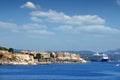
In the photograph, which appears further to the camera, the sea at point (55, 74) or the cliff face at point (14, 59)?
the cliff face at point (14, 59)

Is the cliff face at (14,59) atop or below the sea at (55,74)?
atop

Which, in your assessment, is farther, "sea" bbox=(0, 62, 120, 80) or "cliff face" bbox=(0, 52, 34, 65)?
"cliff face" bbox=(0, 52, 34, 65)

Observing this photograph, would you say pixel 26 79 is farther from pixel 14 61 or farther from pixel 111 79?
pixel 14 61

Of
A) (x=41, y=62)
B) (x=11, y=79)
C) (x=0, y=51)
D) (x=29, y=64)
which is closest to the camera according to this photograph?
(x=11, y=79)

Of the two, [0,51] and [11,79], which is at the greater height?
[0,51]

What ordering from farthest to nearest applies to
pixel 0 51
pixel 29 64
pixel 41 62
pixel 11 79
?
pixel 41 62, pixel 29 64, pixel 0 51, pixel 11 79

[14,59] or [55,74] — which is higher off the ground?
[14,59]

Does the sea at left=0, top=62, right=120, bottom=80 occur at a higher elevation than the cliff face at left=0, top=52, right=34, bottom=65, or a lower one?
lower

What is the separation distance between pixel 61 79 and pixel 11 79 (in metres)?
10.1

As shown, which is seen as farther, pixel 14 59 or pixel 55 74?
pixel 14 59

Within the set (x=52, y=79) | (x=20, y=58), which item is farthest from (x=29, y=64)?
(x=52, y=79)

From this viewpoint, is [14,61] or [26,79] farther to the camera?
[14,61]

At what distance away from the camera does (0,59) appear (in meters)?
162

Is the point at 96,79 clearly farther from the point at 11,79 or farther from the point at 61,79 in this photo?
the point at 11,79
